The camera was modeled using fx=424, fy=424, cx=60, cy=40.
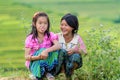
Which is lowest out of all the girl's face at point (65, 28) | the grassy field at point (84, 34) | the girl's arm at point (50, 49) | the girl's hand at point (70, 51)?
the grassy field at point (84, 34)

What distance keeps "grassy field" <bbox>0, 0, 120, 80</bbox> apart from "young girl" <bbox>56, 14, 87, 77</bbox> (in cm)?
25

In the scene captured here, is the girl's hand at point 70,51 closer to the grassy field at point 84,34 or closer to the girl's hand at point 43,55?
the girl's hand at point 43,55

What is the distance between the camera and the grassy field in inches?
199

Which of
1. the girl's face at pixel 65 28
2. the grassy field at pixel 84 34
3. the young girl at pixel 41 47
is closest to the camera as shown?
the young girl at pixel 41 47

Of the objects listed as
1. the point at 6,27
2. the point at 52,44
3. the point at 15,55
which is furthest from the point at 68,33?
the point at 6,27

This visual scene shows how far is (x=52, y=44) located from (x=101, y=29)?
0.68 metres

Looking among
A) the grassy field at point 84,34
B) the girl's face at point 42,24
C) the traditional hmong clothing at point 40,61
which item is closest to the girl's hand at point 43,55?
the traditional hmong clothing at point 40,61

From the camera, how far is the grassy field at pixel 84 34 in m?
5.05

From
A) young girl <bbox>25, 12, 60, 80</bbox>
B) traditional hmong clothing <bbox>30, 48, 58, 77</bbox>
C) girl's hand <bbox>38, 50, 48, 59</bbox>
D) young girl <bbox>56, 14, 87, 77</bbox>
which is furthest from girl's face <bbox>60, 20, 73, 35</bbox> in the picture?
girl's hand <bbox>38, 50, 48, 59</bbox>

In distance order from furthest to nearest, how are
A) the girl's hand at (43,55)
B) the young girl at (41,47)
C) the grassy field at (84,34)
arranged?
the grassy field at (84,34)
the young girl at (41,47)
the girl's hand at (43,55)

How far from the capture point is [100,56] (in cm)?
507

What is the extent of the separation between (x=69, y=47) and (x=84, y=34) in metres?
9.91

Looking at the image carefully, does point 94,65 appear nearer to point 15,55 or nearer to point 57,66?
point 57,66

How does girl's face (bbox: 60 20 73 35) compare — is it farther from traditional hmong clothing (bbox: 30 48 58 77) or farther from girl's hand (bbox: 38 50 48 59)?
girl's hand (bbox: 38 50 48 59)
